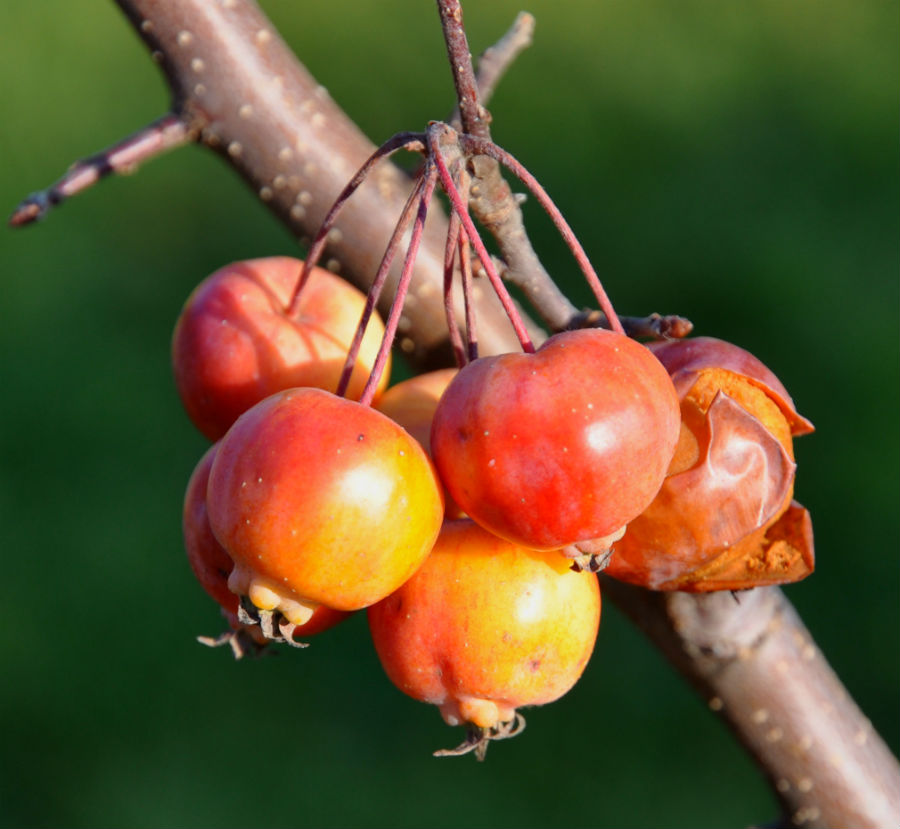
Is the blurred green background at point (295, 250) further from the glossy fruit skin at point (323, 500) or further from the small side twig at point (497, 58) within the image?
the glossy fruit skin at point (323, 500)

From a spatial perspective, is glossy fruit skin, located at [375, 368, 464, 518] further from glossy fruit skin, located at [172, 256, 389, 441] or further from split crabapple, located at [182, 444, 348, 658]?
split crabapple, located at [182, 444, 348, 658]

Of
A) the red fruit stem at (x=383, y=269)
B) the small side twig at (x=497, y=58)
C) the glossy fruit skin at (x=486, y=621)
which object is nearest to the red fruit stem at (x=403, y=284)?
the red fruit stem at (x=383, y=269)

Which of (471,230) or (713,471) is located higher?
(471,230)

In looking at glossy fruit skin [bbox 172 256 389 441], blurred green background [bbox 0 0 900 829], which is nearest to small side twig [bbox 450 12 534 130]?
glossy fruit skin [bbox 172 256 389 441]

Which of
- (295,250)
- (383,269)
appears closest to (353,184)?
(383,269)

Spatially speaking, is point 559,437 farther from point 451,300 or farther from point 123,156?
point 123,156

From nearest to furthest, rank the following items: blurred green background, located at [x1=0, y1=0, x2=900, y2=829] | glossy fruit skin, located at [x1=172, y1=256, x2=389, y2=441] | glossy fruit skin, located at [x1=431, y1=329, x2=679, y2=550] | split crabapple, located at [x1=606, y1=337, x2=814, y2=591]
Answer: glossy fruit skin, located at [x1=431, y1=329, x2=679, y2=550] → split crabapple, located at [x1=606, y1=337, x2=814, y2=591] → glossy fruit skin, located at [x1=172, y1=256, x2=389, y2=441] → blurred green background, located at [x1=0, y1=0, x2=900, y2=829]
